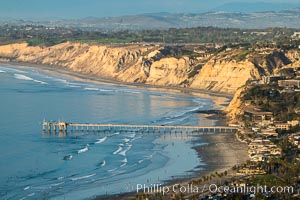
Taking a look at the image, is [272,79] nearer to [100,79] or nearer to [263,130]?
[263,130]

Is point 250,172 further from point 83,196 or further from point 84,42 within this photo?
point 84,42

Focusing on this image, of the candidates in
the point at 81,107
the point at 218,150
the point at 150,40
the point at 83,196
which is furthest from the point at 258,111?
the point at 150,40

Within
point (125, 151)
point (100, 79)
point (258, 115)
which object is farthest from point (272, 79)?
point (100, 79)

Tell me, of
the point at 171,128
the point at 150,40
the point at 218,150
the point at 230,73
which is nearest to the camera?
the point at 218,150

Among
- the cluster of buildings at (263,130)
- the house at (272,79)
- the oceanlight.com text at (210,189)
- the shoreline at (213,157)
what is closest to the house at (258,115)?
the cluster of buildings at (263,130)

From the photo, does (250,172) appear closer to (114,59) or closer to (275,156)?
(275,156)

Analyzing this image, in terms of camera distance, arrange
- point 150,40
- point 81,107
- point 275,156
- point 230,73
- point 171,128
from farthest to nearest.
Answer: point 150,40
point 230,73
point 81,107
point 171,128
point 275,156

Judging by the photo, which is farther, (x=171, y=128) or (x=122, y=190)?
(x=171, y=128)

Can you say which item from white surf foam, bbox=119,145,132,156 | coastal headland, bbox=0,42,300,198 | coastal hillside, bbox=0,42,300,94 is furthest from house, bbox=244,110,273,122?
coastal hillside, bbox=0,42,300,94

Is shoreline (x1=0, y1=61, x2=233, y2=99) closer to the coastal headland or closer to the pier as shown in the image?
the coastal headland
